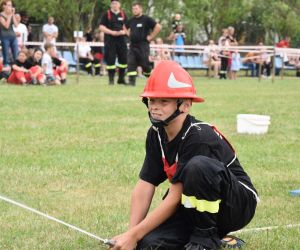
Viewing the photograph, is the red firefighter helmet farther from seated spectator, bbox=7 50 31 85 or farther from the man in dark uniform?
seated spectator, bbox=7 50 31 85

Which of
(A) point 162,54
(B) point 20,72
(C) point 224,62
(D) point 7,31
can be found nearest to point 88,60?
(A) point 162,54

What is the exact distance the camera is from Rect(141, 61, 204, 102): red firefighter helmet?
3.51 meters

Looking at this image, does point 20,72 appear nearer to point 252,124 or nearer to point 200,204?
point 252,124

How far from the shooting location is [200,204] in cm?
342

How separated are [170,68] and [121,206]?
5.11 feet

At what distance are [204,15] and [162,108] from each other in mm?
30475

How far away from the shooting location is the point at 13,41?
55.7ft

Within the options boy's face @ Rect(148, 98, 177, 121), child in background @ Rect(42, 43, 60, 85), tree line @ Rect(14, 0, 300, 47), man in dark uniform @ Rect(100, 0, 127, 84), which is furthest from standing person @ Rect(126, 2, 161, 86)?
tree line @ Rect(14, 0, 300, 47)

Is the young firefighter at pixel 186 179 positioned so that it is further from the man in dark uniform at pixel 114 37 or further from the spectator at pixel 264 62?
the spectator at pixel 264 62

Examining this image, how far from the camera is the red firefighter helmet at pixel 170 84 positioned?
138 inches

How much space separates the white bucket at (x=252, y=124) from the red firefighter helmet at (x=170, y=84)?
15.2ft

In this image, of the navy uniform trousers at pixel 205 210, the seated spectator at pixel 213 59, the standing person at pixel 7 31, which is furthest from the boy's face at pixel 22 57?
the navy uniform trousers at pixel 205 210

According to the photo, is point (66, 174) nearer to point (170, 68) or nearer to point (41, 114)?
point (170, 68)

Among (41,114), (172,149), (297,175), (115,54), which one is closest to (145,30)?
(115,54)
